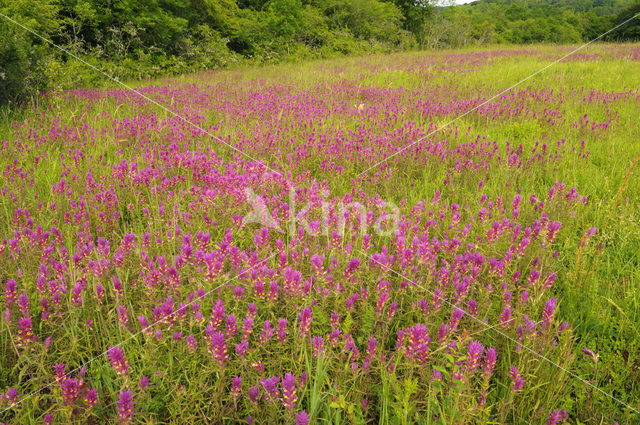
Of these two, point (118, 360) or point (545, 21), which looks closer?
point (118, 360)

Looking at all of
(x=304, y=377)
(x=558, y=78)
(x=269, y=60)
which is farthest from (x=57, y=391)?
(x=269, y=60)

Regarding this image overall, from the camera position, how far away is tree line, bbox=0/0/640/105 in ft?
21.9

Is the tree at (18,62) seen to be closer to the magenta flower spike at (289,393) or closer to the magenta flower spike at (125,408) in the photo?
the magenta flower spike at (125,408)

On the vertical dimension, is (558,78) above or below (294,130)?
above

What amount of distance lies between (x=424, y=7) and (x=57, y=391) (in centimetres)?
3856

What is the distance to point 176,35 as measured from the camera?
43.7ft

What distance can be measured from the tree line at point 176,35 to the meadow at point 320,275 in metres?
2.41

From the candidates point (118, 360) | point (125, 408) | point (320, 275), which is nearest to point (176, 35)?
point (320, 275)

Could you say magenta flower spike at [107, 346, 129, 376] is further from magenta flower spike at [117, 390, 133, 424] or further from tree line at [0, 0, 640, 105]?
tree line at [0, 0, 640, 105]

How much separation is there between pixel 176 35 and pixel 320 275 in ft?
47.0

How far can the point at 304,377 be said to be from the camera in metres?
1.36

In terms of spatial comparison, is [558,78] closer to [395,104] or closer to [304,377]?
[395,104]

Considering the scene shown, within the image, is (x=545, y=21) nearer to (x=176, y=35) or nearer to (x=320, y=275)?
(x=176, y=35)

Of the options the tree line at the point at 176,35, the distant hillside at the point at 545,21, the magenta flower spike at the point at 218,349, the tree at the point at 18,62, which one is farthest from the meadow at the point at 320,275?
the distant hillside at the point at 545,21
